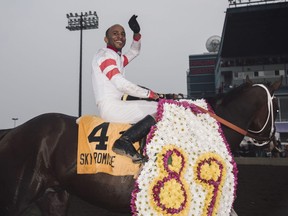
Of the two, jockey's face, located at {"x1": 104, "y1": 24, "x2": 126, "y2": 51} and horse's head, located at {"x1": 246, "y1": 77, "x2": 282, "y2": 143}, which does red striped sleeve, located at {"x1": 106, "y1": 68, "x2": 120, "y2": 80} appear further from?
horse's head, located at {"x1": 246, "y1": 77, "x2": 282, "y2": 143}

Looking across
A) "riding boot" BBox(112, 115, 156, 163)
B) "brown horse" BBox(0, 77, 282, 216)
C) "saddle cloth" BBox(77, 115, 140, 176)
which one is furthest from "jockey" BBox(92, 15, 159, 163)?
"brown horse" BBox(0, 77, 282, 216)

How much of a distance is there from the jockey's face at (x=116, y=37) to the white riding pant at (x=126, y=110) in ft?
2.71

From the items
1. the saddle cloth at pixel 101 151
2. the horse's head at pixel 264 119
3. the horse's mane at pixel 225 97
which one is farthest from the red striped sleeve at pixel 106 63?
the horse's head at pixel 264 119

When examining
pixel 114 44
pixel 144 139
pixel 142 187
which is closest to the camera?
pixel 142 187

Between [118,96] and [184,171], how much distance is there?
134 centimetres

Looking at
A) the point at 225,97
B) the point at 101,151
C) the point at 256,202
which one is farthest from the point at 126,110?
the point at 256,202

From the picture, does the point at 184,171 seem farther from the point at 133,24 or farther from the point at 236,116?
the point at 133,24

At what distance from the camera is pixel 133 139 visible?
3586mm

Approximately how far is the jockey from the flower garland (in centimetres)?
17

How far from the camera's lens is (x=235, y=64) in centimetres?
5950

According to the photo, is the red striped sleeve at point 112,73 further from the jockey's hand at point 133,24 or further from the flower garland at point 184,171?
the jockey's hand at point 133,24

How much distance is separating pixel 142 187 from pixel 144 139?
2.01 feet

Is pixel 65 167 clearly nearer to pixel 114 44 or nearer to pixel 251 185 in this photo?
pixel 114 44

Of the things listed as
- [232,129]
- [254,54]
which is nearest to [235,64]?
[254,54]
